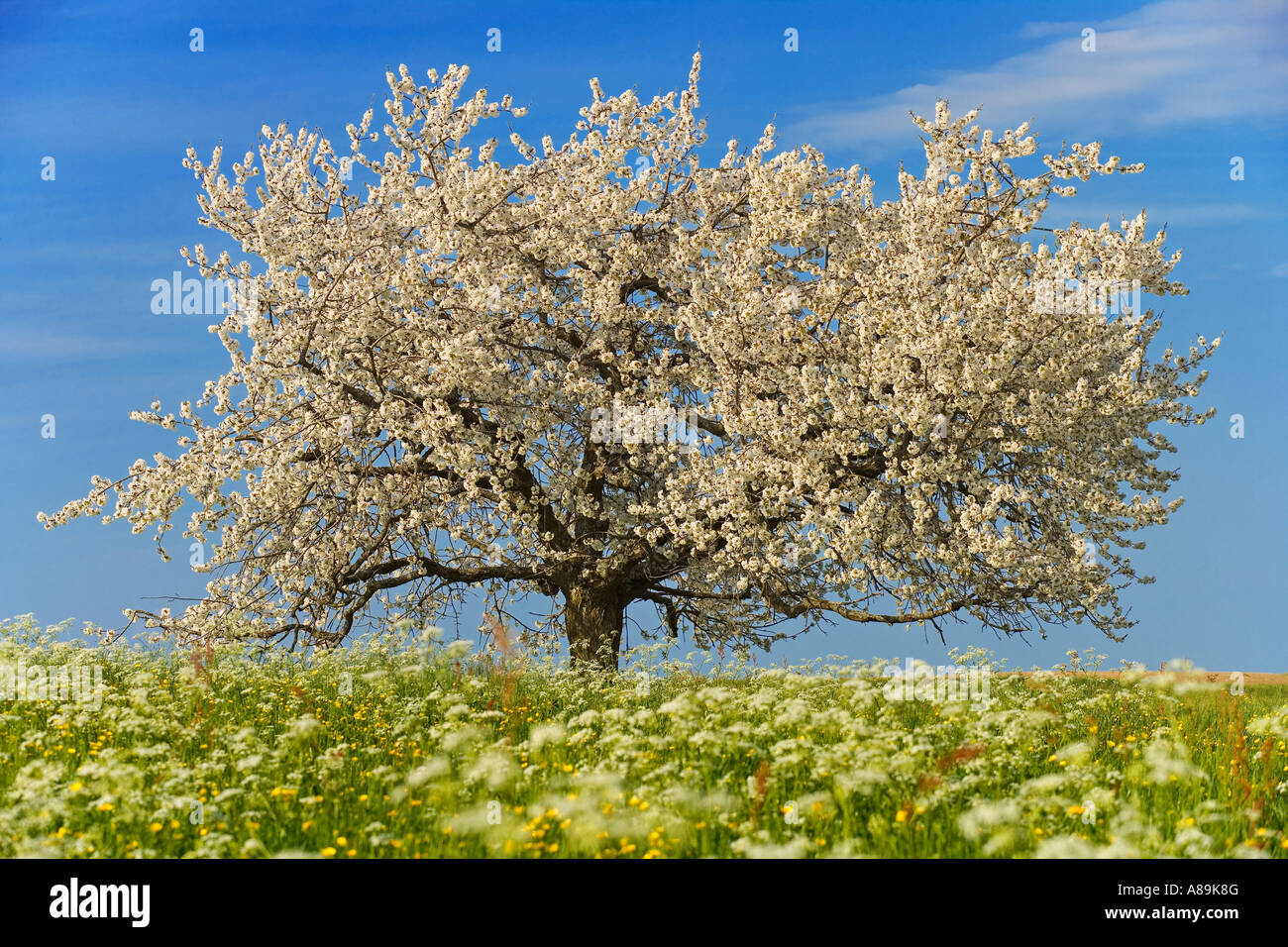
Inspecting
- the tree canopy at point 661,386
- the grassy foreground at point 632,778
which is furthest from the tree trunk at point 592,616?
the grassy foreground at point 632,778

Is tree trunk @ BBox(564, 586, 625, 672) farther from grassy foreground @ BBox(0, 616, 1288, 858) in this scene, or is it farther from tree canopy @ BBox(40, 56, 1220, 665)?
grassy foreground @ BBox(0, 616, 1288, 858)

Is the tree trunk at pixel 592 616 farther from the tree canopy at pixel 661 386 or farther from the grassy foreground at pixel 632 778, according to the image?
the grassy foreground at pixel 632 778

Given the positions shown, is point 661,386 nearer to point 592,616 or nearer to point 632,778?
point 592,616

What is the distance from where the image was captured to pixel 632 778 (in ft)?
27.3

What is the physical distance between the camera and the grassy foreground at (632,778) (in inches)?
273

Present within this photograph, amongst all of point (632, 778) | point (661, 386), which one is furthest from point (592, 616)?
point (632, 778)

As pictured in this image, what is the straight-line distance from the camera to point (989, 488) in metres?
15.0

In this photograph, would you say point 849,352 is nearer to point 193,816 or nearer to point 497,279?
point 497,279

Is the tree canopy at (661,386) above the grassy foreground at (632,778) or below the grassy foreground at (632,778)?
above

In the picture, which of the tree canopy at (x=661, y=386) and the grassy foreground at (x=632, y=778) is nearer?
the grassy foreground at (x=632, y=778)

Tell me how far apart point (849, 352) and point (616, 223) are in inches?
187

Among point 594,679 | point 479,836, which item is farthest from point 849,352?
point 479,836

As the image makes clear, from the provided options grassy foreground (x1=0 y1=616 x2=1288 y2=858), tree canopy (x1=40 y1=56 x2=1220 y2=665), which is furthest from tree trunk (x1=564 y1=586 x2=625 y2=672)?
grassy foreground (x1=0 y1=616 x2=1288 y2=858)

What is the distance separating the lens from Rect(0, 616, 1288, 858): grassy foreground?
694cm
